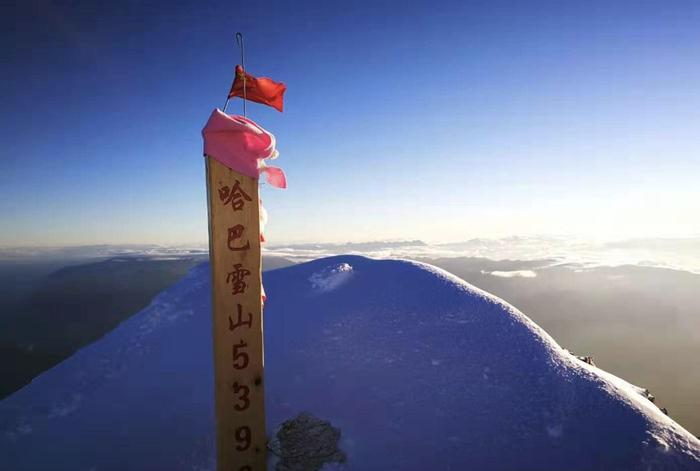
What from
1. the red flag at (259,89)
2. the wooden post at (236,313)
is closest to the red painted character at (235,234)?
the wooden post at (236,313)

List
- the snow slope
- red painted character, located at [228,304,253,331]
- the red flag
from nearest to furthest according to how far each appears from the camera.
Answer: red painted character, located at [228,304,253,331], the red flag, the snow slope

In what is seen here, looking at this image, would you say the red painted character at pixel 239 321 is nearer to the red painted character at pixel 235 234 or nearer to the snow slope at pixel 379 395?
the red painted character at pixel 235 234

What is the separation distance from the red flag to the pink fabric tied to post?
405 millimetres

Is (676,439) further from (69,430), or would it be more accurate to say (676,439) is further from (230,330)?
(69,430)

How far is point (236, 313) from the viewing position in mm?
4180

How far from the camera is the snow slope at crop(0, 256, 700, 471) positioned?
21.0ft

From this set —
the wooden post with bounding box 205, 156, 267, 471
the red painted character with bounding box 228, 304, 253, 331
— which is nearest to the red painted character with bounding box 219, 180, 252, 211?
the wooden post with bounding box 205, 156, 267, 471

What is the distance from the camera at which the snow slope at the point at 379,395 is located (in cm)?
641

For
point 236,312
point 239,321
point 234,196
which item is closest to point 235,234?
point 234,196

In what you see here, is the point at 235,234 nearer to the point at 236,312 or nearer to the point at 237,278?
the point at 237,278

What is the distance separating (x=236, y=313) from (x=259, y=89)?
2.70 m

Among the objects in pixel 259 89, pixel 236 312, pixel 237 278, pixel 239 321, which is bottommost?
pixel 239 321

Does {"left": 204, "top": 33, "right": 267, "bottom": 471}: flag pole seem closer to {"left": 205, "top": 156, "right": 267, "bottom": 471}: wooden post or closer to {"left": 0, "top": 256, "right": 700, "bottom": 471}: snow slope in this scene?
{"left": 205, "top": 156, "right": 267, "bottom": 471}: wooden post

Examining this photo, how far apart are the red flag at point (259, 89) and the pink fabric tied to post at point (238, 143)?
0.40 metres
